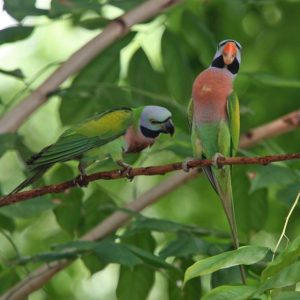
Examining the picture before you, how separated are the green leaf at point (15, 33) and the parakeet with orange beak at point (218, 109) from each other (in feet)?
3.19

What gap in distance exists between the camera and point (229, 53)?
257 centimetres

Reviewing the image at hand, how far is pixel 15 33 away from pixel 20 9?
0.44ft

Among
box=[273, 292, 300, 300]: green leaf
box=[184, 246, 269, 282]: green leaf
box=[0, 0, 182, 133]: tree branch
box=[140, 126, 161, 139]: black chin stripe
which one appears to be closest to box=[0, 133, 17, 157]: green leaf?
box=[0, 0, 182, 133]: tree branch

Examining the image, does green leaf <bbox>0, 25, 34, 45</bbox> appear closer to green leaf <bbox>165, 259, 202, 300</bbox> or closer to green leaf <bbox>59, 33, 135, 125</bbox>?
green leaf <bbox>59, 33, 135, 125</bbox>

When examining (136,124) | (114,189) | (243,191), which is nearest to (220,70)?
(136,124)

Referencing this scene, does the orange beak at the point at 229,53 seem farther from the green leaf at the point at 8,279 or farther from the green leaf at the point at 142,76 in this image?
the green leaf at the point at 8,279

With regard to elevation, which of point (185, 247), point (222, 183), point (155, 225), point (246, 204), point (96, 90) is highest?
point (222, 183)

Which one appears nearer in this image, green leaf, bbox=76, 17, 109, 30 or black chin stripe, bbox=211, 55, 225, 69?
black chin stripe, bbox=211, 55, 225, 69

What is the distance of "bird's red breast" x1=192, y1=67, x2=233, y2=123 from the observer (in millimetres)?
Answer: 2561

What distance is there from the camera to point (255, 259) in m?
1.98

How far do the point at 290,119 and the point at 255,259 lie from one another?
1.72 m

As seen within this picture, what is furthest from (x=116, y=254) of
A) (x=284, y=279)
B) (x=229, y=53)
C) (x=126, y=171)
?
(x=284, y=279)

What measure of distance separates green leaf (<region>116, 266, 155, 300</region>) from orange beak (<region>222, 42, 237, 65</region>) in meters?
0.95

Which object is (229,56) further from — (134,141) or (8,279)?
(8,279)
